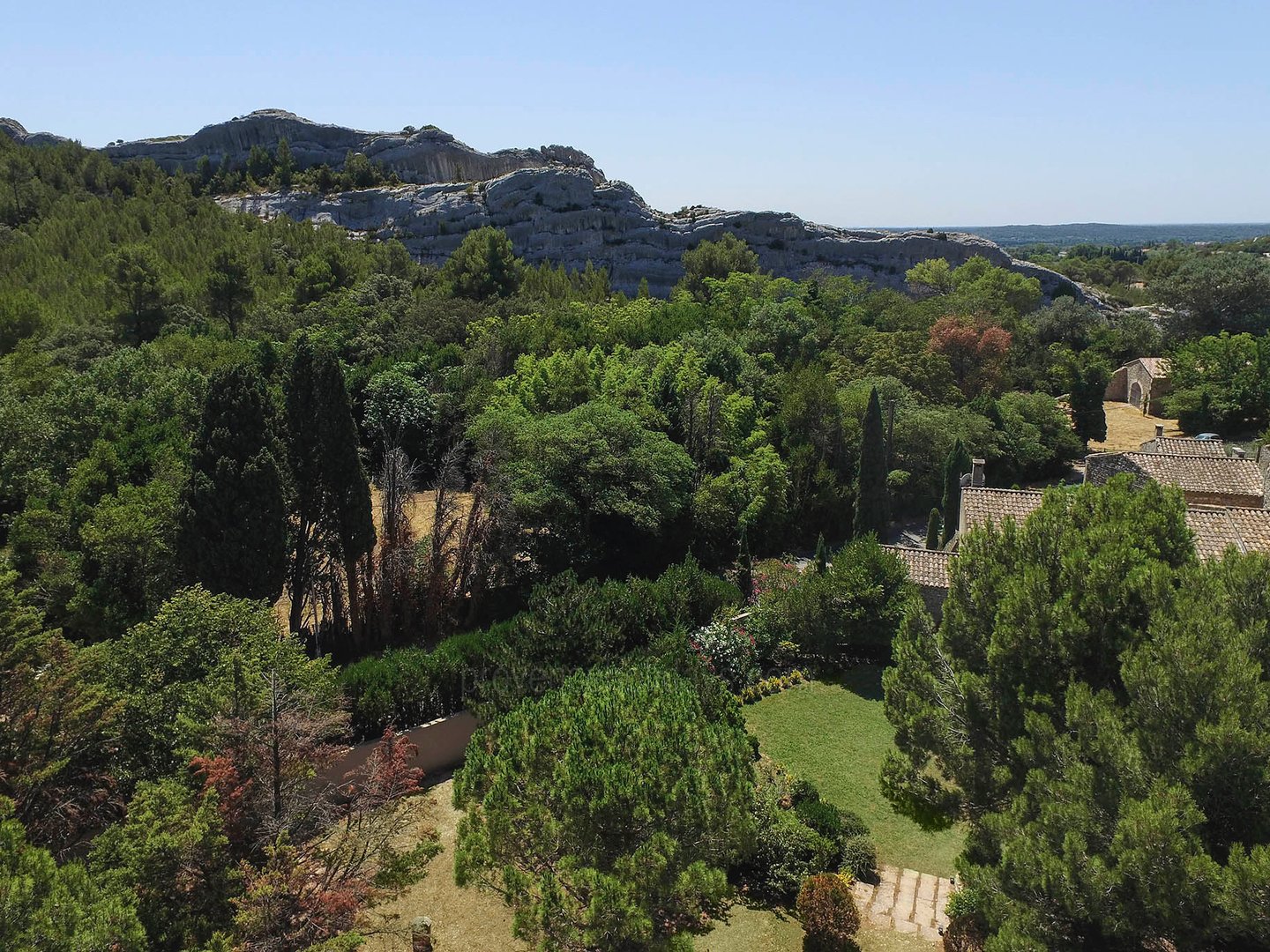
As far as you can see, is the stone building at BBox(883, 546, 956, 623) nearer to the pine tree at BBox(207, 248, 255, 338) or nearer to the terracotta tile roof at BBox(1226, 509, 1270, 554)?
the terracotta tile roof at BBox(1226, 509, 1270, 554)

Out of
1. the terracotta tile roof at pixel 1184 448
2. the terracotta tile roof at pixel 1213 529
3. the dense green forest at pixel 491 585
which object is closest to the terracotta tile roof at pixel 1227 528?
the terracotta tile roof at pixel 1213 529

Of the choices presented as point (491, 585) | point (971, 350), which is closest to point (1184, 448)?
point (971, 350)

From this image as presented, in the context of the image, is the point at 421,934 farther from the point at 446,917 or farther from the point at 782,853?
the point at 782,853

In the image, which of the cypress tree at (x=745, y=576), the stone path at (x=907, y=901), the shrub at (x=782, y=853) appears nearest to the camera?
the stone path at (x=907, y=901)

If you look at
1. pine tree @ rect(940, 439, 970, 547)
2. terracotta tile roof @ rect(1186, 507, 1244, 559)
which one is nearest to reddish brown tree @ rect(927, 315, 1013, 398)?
pine tree @ rect(940, 439, 970, 547)

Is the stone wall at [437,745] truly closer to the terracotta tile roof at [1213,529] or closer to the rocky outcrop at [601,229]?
the terracotta tile roof at [1213,529]

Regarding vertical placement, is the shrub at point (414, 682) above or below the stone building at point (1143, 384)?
below
